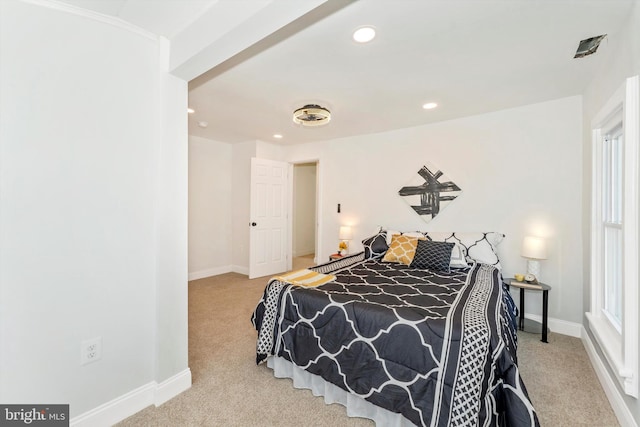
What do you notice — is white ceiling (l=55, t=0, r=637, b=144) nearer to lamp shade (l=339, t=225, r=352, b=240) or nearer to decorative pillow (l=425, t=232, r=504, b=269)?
decorative pillow (l=425, t=232, r=504, b=269)

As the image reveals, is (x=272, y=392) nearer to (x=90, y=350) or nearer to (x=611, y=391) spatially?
(x=90, y=350)

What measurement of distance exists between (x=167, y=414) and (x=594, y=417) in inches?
101

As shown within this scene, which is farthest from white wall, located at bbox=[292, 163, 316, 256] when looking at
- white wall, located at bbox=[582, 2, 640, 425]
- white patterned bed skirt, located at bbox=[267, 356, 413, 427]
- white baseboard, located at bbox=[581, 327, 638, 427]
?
white baseboard, located at bbox=[581, 327, 638, 427]

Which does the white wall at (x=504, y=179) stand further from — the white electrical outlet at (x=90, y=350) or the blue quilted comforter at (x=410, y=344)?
the white electrical outlet at (x=90, y=350)

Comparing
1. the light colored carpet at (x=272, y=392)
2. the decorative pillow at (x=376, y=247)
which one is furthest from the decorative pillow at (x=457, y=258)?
the light colored carpet at (x=272, y=392)

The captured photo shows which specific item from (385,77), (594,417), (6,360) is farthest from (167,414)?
(385,77)

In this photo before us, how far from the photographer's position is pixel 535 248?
9.05 ft

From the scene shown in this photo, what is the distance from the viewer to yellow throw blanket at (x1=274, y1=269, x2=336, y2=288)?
7.14 feet

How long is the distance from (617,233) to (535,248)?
0.75 metres

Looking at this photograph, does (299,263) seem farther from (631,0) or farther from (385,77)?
(631,0)
